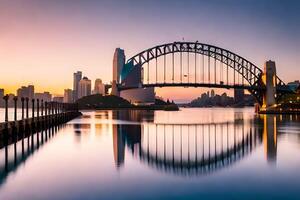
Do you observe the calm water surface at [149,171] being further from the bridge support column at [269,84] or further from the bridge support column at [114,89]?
the bridge support column at [114,89]

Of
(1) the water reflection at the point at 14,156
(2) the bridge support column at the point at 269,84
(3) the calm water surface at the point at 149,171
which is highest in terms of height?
(2) the bridge support column at the point at 269,84

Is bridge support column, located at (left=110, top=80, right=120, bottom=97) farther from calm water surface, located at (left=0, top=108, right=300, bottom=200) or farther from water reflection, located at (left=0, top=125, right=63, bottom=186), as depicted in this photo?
calm water surface, located at (left=0, top=108, right=300, bottom=200)

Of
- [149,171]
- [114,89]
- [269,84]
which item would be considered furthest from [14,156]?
[114,89]

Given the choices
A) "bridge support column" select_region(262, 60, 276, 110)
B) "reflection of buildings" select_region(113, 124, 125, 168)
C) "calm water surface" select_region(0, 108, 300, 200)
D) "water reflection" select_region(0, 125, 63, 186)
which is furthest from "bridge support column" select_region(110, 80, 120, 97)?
"calm water surface" select_region(0, 108, 300, 200)

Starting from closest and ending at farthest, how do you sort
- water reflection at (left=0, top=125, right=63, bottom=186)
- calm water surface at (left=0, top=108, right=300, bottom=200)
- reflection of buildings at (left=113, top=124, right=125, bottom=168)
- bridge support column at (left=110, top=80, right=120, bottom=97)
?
calm water surface at (left=0, top=108, right=300, bottom=200), water reflection at (left=0, top=125, right=63, bottom=186), reflection of buildings at (left=113, top=124, right=125, bottom=168), bridge support column at (left=110, top=80, right=120, bottom=97)

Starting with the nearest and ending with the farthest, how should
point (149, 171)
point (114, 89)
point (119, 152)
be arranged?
point (149, 171)
point (119, 152)
point (114, 89)

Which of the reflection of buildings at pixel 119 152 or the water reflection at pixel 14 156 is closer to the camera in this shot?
the water reflection at pixel 14 156

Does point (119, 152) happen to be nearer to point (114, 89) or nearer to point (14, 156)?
point (14, 156)

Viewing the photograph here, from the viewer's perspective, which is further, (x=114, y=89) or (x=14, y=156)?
(x=114, y=89)

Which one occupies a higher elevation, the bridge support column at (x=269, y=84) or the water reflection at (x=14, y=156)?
the bridge support column at (x=269, y=84)

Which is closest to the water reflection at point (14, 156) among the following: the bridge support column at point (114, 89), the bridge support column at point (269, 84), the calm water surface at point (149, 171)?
the calm water surface at point (149, 171)
